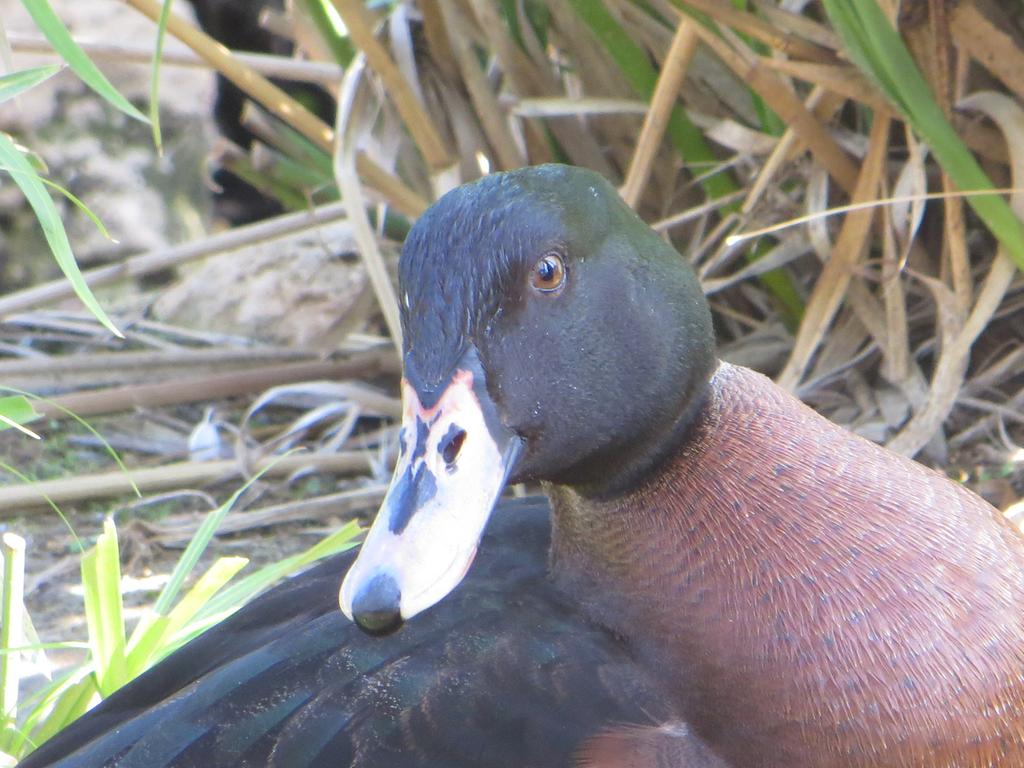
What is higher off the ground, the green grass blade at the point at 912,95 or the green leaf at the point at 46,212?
the green leaf at the point at 46,212

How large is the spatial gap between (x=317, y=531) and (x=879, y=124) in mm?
1451

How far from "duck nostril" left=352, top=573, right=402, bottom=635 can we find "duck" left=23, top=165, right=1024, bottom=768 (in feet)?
0.08

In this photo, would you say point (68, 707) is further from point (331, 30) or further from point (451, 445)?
point (331, 30)

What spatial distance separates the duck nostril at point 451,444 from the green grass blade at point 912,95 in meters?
1.29

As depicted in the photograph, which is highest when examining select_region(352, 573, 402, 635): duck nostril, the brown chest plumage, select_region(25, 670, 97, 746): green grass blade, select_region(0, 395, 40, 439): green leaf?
select_region(352, 573, 402, 635): duck nostril

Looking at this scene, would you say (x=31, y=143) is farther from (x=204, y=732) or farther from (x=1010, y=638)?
(x=1010, y=638)

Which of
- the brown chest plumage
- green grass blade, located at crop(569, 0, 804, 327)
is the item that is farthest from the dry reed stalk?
the brown chest plumage

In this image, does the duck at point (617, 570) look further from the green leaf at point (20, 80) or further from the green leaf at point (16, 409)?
the green leaf at point (20, 80)

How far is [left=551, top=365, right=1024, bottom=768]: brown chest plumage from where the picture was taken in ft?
5.10

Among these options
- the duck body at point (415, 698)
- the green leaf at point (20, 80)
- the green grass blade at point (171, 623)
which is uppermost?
the green leaf at point (20, 80)

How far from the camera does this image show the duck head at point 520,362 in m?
1.43

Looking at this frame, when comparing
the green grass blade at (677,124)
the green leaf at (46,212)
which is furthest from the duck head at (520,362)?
the green grass blade at (677,124)

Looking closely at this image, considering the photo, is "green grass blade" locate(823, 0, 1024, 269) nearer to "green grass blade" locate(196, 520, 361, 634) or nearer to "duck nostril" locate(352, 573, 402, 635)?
"green grass blade" locate(196, 520, 361, 634)

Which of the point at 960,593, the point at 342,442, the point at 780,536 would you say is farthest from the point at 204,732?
the point at 342,442
